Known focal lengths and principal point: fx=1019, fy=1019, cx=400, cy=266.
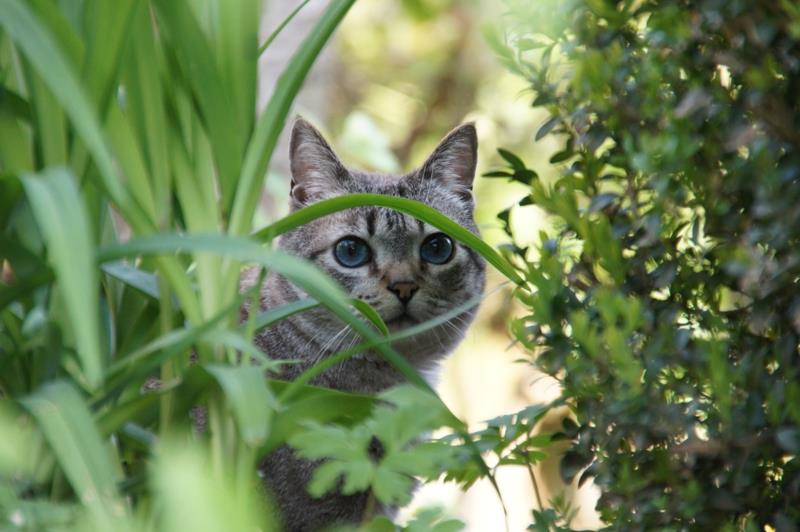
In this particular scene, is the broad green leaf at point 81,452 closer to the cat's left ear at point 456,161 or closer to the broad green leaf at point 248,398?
the broad green leaf at point 248,398

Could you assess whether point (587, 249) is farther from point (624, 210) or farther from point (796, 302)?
point (796, 302)

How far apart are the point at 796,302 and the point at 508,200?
3.63m

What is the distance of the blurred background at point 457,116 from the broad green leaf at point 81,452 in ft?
7.95

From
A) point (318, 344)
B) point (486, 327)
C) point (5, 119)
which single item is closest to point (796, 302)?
point (5, 119)

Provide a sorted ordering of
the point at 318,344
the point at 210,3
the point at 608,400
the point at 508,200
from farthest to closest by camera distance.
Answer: the point at 508,200
the point at 318,344
the point at 210,3
the point at 608,400

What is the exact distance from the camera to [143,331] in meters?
1.55

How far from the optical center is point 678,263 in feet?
4.52

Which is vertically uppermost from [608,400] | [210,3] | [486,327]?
[486,327]

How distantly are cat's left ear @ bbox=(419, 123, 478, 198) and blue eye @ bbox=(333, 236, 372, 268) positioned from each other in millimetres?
270

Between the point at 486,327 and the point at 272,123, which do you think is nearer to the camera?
the point at 272,123

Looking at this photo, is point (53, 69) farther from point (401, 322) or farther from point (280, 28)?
point (401, 322)

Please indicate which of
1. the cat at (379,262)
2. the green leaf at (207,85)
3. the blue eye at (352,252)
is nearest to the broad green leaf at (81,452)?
the green leaf at (207,85)

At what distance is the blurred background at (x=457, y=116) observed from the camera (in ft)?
13.8

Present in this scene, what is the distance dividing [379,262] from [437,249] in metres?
0.16
